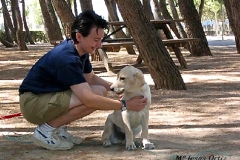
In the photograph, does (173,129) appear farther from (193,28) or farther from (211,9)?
(211,9)

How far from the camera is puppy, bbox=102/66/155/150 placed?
3.85 meters

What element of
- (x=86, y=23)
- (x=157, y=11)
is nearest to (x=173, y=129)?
(x=86, y=23)

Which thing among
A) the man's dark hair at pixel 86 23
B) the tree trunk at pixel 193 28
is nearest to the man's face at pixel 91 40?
the man's dark hair at pixel 86 23

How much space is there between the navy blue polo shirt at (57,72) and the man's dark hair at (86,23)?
0.15m

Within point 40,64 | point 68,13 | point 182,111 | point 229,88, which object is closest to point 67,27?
point 68,13

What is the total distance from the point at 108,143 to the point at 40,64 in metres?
0.87

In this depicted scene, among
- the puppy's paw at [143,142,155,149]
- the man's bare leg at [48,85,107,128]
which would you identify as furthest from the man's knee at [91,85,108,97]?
the puppy's paw at [143,142,155,149]

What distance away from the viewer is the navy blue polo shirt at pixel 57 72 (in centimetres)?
380

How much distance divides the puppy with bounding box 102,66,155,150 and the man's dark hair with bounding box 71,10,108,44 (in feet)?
1.33

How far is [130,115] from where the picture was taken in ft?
12.8

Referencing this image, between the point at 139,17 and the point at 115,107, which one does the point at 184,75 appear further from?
the point at 115,107

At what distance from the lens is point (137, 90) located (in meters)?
3.93

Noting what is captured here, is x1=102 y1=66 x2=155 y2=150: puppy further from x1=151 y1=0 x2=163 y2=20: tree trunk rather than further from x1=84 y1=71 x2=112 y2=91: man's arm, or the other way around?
x1=151 y1=0 x2=163 y2=20: tree trunk

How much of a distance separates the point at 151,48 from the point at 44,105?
12.1 feet
